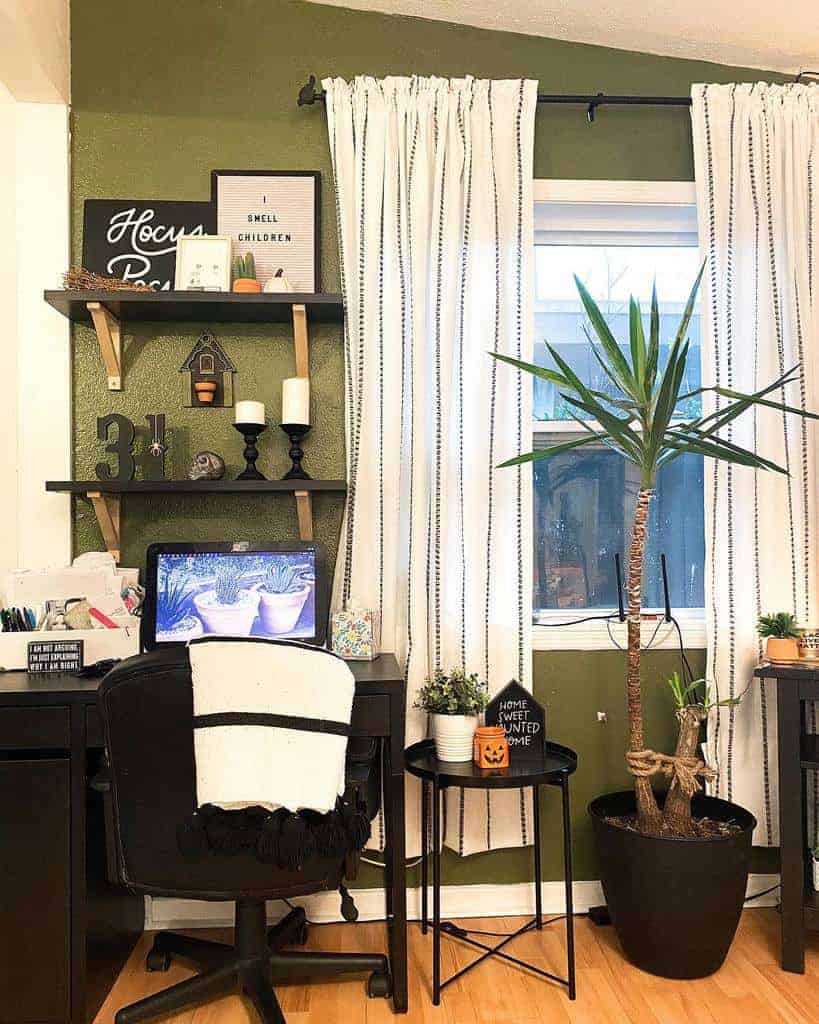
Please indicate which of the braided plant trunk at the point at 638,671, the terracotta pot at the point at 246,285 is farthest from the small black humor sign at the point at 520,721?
the terracotta pot at the point at 246,285

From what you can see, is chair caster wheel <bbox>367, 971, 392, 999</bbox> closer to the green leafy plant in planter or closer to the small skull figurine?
the green leafy plant in planter

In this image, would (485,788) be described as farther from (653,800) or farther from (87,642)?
(87,642)

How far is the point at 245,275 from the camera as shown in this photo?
2648 millimetres

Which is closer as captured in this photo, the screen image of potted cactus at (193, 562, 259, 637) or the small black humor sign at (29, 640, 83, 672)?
the small black humor sign at (29, 640, 83, 672)

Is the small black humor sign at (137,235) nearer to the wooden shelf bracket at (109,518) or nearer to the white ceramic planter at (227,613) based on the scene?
the wooden shelf bracket at (109,518)

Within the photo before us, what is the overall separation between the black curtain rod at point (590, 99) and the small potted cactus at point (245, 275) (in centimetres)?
52

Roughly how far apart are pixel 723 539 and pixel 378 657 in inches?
43.4

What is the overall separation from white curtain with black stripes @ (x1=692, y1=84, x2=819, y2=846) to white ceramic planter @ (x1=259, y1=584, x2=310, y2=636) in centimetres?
124

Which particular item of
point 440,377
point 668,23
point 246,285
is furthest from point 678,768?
point 668,23

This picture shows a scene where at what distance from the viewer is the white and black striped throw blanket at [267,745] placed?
182cm

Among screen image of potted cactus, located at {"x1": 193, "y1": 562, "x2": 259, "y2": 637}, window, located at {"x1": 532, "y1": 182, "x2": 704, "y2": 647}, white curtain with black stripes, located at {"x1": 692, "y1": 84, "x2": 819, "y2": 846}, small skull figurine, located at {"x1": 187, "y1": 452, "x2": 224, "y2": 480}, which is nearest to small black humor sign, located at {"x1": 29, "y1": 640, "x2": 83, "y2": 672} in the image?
screen image of potted cactus, located at {"x1": 193, "y1": 562, "x2": 259, "y2": 637}

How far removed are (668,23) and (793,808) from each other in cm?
225

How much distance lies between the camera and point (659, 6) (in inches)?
101

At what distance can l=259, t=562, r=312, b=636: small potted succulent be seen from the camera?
2.52m
